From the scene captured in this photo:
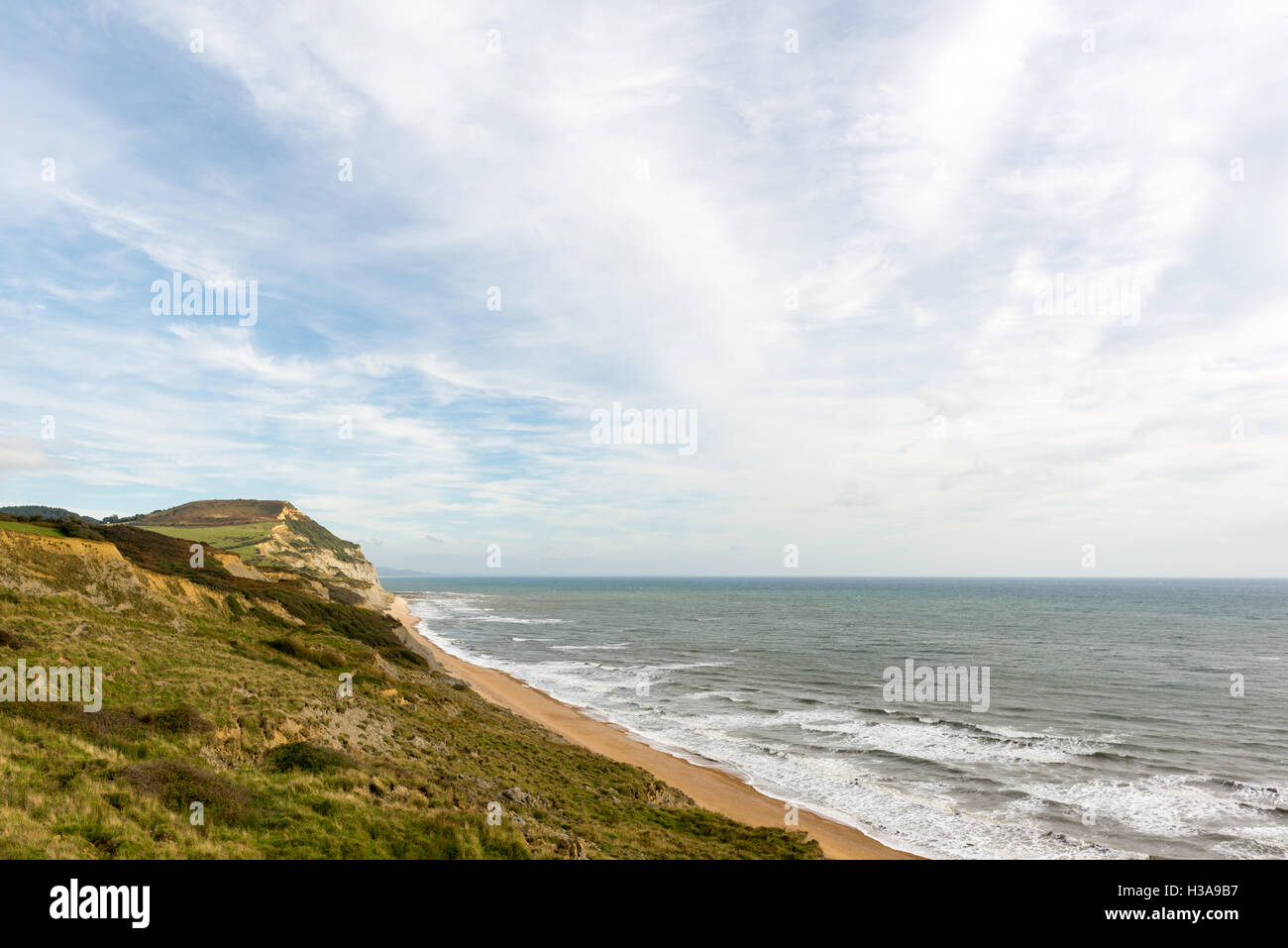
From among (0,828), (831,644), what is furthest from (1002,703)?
(0,828)

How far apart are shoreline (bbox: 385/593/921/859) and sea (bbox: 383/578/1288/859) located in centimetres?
95

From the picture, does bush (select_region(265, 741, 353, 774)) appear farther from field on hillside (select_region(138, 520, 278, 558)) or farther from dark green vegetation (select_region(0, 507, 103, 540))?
field on hillside (select_region(138, 520, 278, 558))

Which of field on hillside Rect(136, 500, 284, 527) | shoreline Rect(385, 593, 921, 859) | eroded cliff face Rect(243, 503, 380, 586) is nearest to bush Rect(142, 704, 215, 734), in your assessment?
shoreline Rect(385, 593, 921, 859)

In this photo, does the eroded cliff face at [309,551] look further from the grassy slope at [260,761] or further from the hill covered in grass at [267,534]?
the grassy slope at [260,761]

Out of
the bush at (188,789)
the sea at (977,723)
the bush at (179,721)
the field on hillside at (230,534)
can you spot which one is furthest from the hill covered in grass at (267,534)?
the bush at (188,789)

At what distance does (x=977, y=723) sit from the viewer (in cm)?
3612

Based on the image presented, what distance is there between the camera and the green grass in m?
29.5

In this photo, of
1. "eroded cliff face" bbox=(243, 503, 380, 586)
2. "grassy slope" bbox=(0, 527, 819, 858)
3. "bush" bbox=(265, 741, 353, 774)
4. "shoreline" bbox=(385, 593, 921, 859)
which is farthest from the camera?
"eroded cliff face" bbox=(243, 503, 380, 586)

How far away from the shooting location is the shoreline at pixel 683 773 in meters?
21.2

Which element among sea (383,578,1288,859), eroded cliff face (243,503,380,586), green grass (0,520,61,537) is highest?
green grass (0,520,61,537)

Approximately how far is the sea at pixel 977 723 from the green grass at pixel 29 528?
31.7m

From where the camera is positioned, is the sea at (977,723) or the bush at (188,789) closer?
the bush at (188,789)
